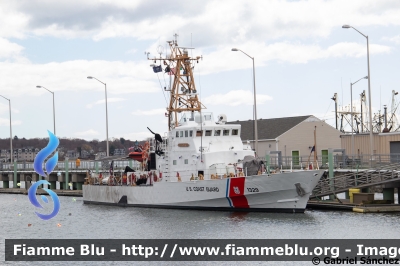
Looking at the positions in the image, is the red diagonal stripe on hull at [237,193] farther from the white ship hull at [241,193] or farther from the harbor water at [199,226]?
the harbor water at [199,226]

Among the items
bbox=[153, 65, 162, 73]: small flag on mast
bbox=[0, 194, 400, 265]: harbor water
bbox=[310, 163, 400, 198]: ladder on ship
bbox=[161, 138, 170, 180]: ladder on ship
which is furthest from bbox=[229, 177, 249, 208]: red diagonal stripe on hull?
bbox=[153, 65, 162, 73]: small flag on mast

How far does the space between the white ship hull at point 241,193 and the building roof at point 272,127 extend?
70.4ft

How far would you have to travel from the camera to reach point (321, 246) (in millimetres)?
28781

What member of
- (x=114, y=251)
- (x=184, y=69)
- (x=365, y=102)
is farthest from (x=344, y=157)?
(x=365, y=102)

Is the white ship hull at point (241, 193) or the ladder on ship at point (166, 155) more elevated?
the ladder on ship at point (166, 155)

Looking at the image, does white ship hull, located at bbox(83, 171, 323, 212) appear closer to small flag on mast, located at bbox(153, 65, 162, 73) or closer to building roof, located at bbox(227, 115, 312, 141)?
small flag on mast, located at bbox(153, 65, 162, 73)

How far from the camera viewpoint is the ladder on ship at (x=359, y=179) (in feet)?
132

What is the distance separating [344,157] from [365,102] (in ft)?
205

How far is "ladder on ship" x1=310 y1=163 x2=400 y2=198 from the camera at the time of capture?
4012 centimetres

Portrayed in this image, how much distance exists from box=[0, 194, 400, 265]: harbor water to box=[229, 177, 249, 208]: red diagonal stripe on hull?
62cm

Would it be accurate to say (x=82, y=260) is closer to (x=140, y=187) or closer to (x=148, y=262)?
(x=148, y=262)

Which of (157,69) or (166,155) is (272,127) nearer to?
(157,69)

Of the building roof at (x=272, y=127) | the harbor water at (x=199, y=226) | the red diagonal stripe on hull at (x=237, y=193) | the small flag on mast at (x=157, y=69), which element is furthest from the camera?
the building roof at (x=272, y=127)

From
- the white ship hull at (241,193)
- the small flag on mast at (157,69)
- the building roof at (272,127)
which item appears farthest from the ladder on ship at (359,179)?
the building roof at (272,127)
